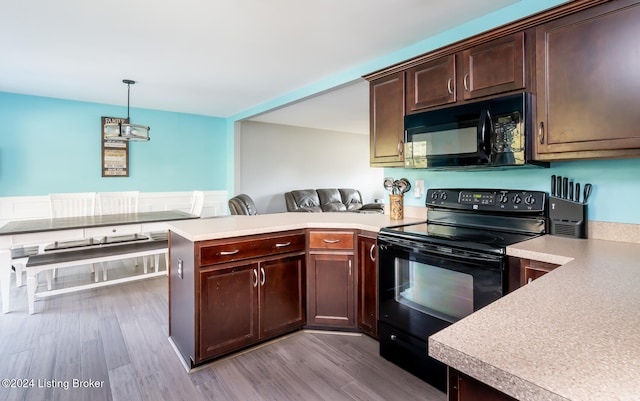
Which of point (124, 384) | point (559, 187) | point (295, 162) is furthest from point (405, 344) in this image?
point (295, 162)

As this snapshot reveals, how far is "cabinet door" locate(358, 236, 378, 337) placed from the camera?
2.37 m

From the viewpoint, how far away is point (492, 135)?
6.48ft

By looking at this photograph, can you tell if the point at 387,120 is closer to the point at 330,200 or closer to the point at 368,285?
the point at 368,285

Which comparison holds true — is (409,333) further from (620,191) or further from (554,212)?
(620,191)

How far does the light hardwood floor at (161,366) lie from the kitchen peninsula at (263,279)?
0.12 m

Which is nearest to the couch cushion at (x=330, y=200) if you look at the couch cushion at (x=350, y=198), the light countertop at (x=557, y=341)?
the couch cushion at (x=350, y=198)

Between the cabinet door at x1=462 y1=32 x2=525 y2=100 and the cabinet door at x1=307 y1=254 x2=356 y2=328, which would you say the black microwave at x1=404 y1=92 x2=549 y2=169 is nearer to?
the cabinet door at x1=462 y1=32 x2=525 y2=100

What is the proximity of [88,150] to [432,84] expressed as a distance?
16.7 feet

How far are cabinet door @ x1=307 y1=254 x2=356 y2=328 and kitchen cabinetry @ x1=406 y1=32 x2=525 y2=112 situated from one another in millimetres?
1276

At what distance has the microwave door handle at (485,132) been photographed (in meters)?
1.97

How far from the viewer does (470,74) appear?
211cm

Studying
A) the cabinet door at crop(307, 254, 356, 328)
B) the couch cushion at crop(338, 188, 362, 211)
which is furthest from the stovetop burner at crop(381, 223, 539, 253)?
the couch cushion at crop(338, 188, 362, 211)

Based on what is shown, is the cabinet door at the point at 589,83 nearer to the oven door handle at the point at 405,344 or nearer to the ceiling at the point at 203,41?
the ceiling at the point at 203,41

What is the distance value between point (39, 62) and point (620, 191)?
4868mm
